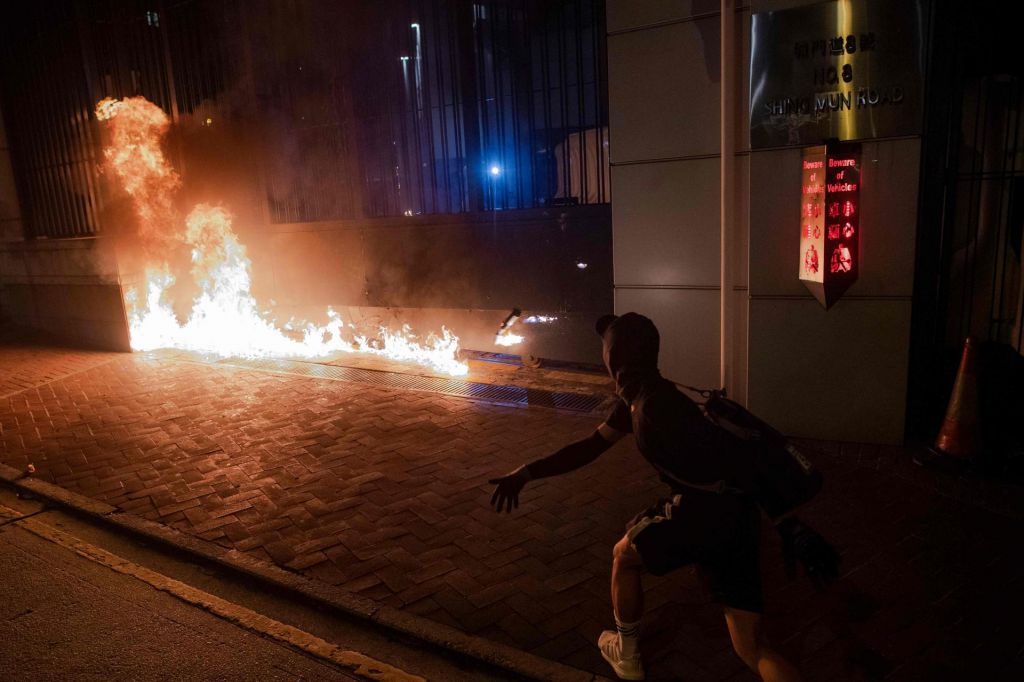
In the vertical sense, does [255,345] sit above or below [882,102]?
below

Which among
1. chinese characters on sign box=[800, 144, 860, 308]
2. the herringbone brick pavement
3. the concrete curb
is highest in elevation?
chinese characters on sign box=[800, 144, 860, 308]

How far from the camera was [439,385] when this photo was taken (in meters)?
8.53

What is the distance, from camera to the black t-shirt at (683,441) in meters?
2.81

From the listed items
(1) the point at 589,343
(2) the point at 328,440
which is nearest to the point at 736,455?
(2) the point at 328,440

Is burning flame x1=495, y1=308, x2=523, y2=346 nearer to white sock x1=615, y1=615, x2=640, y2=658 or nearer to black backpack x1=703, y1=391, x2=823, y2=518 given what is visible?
white sock x1=615, y1=615, x2=640, y2=658

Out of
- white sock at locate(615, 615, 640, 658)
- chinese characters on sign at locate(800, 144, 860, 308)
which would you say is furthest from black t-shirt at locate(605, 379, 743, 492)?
chinese characters on sign at locate(800, 144, 860, 308)

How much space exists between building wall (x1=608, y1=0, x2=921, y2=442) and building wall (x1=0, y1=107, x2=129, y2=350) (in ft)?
29.7

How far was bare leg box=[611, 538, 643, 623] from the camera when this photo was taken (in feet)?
10.2

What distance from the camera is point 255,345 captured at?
11398 millimetres

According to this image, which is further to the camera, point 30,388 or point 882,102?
point 30,388

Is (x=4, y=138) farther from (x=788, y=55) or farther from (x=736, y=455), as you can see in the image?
(x=736, y=455)

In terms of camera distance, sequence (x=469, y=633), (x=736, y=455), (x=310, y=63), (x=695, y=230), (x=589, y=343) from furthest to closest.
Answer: (x=310, y=63), (x=589, y=343), (x=695, y=230), (x=469, y=633), (x=736, y=455)

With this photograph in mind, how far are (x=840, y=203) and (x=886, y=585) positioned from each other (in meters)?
3.08

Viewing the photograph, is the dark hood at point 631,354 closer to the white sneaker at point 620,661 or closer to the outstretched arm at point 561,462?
the outstretched arm at point 561,462
